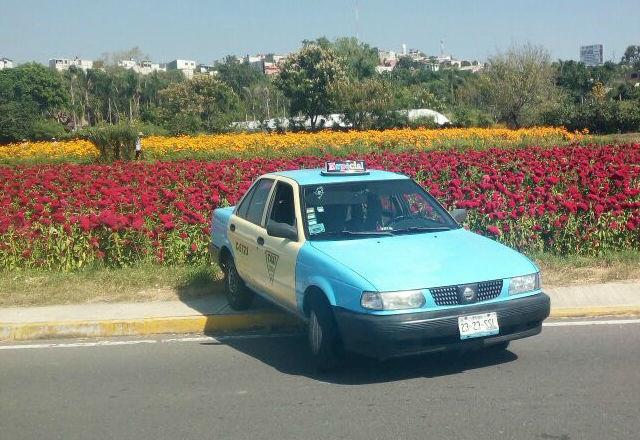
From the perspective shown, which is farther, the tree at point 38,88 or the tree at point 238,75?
the tree at point 238,75

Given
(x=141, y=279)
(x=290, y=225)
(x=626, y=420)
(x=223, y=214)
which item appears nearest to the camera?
(x=626, y=420)

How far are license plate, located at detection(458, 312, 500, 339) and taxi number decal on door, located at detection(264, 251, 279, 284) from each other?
206cm

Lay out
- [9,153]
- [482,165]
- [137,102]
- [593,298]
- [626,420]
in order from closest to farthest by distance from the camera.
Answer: [626,420] < [593,298] < [482,165] < [9,153] < [137,102]

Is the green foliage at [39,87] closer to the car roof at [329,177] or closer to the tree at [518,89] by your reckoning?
the tree at [518,89]

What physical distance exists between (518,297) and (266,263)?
8.12 feet

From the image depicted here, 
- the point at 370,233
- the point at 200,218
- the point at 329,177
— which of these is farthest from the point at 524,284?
the point at 200,218

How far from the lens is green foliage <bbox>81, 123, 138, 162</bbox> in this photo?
2612 cm

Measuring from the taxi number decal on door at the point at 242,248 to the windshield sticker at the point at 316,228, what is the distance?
1.28m

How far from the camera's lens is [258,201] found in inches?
323

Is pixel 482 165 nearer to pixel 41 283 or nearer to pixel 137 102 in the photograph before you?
pixel 41 283

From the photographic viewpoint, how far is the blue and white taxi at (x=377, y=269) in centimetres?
588

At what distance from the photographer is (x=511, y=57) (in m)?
50.3

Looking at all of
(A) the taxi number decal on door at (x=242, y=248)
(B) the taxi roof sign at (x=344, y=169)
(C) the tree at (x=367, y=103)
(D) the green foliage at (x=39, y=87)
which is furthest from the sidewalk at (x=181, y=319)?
(D) the green foliage at (x=39, y=87)

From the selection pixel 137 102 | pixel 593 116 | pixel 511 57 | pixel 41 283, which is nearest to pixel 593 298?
pixel 41 283
